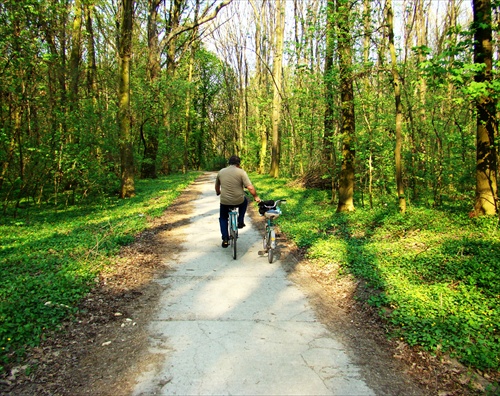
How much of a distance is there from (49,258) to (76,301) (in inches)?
84.5

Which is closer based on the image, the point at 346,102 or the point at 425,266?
the point at 425,266

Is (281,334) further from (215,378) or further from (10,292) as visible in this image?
(10,292)

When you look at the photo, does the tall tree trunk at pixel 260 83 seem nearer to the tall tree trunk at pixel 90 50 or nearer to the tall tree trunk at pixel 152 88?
the tall tree trunk at pixel 152 88

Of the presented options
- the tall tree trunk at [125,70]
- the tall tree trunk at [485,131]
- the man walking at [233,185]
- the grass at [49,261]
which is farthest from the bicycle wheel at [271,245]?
the tall tree trunk at [125,70]

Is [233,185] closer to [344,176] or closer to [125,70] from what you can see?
[344,176]

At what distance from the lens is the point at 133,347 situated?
4.12 meters

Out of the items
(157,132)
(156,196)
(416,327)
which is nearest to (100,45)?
(157,132)

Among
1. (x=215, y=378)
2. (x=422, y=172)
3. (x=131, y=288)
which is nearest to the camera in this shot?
(x=215, y=378)

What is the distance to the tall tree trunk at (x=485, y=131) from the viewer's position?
7.59 meters

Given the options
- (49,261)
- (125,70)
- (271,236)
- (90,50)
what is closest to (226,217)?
(271,236)

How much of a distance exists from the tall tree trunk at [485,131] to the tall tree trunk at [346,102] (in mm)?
2929

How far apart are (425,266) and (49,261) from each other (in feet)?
22.4

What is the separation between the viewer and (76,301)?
16.7ft

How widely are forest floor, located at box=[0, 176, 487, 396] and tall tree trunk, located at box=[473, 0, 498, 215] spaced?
445 centimetres
